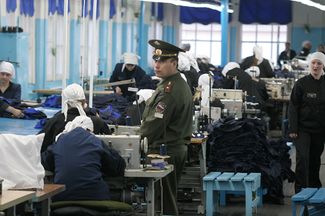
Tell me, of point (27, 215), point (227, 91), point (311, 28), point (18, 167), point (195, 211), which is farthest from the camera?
point (311, 28)

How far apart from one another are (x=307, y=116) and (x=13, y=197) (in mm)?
5157

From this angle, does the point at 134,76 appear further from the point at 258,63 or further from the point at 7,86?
the point at 258,63


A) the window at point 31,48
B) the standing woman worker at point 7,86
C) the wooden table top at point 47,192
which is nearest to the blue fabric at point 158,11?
the window at point 31,48

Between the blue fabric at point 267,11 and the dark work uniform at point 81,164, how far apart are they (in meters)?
22.8

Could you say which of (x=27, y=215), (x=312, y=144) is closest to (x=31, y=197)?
(x=27, y=215)

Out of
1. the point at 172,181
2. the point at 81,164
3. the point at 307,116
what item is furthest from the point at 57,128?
Result: the point at 307,116

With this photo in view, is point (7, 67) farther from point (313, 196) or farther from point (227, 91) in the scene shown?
point (313, 196)

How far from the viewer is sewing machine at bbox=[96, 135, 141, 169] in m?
6.49

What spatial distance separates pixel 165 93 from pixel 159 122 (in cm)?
26

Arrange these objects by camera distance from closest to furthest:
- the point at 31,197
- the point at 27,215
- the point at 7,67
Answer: the point at 31,197
the point at 27,215
the point at 7,67

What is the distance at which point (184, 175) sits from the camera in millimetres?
8938

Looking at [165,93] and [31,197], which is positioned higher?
[165,93]

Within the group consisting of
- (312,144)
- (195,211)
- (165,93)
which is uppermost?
(165,93)

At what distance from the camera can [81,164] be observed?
5.85 metres
